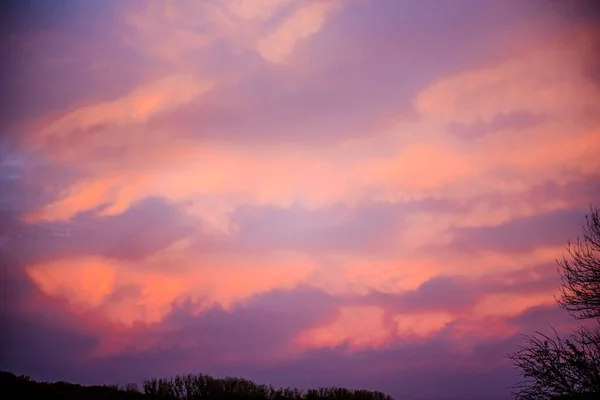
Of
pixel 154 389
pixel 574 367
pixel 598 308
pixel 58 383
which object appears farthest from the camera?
pixel 154 389

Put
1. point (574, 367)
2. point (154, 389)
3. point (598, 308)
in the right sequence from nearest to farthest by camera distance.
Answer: point (574, 367)
point (598, 308)
point (154, 389)

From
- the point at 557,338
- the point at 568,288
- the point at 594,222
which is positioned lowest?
the point at 557,338

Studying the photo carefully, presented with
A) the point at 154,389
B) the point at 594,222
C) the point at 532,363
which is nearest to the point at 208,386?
the point at 154,389

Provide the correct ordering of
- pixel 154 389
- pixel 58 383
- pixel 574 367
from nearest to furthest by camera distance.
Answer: pixel 574 367, pixel 58 383, pixel 154 389

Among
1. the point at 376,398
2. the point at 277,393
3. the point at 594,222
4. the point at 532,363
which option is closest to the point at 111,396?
the point at 277,393

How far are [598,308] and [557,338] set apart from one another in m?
3.49

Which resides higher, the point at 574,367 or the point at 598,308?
the point at 598,308

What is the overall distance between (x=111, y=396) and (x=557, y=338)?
64.8ft

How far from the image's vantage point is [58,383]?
90.9ft

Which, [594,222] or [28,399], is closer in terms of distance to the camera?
[28,399]

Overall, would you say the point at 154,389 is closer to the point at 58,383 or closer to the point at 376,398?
the point at 58,383

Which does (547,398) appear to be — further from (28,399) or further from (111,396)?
(28,399)

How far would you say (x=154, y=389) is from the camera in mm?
29672

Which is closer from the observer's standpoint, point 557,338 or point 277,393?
point 557,338
